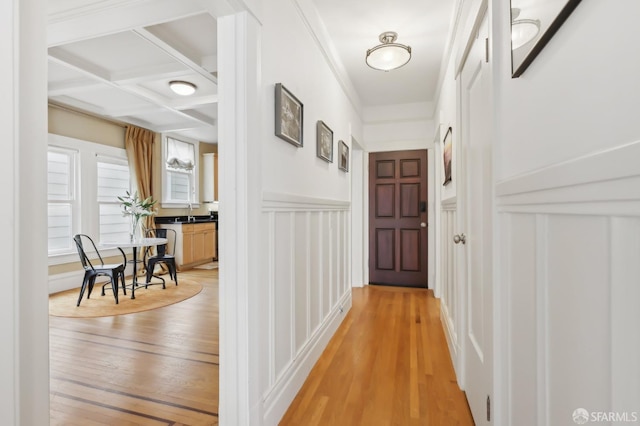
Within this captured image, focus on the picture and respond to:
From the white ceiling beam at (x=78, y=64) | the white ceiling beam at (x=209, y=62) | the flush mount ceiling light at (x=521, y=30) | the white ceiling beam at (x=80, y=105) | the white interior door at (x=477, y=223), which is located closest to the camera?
the flush mount ceiling light at (x=521, y=30)

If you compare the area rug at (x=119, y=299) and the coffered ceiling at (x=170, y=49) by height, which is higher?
the coffered ceiling at (x=170, y=49)

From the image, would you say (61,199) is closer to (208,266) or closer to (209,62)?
(208,266)

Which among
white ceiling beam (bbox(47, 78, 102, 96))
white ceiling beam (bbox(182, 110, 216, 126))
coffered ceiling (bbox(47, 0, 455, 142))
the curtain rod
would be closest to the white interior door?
coffered ceiling (bbox(47, 0, 455, 142))

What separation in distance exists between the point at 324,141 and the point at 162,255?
10.8ft

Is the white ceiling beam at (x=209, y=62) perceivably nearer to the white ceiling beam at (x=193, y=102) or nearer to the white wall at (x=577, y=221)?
the white ceiling beam at (x=193, y=102)

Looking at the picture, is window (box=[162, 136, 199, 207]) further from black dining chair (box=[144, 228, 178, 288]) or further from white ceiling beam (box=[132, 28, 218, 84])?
white ceiling beam (box=[132, 28, 218, 84])

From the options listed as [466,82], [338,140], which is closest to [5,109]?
[466,82]

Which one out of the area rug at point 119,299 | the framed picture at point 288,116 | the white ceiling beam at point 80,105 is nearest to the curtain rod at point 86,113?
the white ceiling beam at point 80,105

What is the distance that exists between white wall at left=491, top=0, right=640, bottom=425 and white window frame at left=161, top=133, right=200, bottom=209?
233 inches

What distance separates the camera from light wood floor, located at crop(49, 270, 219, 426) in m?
1.71

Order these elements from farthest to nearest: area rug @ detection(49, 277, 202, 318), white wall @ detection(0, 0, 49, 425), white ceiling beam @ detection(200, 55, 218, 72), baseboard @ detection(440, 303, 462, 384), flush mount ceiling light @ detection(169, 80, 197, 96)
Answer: flush mount ceiling light @ detection(169, 80, 197, 96)
area rug @ detection(49, 277, 202, 318)
white ceiling beam @ detection(200, 55, 218, 72)
baseboard @ detection(440, 303, 462, 384)
white wall @ detection(0, 0, 49, 425)

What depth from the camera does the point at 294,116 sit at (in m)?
1.88

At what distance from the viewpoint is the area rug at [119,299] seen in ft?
11.0

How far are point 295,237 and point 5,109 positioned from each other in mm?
1456
